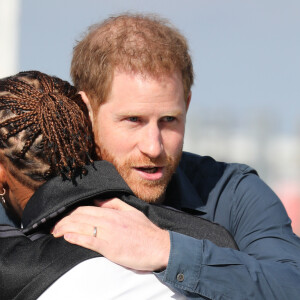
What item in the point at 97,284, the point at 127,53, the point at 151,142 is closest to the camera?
the point at 97,284

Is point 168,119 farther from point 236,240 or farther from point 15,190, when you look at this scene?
point 15,190

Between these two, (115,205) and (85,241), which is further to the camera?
(115,205)

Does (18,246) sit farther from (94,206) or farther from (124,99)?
(124,99)

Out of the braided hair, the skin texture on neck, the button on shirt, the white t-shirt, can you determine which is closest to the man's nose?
the button on shirt

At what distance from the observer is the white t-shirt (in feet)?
6.43

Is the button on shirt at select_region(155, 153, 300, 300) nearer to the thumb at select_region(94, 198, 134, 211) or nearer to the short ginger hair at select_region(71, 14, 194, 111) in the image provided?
the thumb at select_region(94, 198, 134, 211)

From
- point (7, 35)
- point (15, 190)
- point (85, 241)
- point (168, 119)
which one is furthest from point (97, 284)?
point (7, 35)

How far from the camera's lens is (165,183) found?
2.84m

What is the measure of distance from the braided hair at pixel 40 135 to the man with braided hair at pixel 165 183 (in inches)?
7.2

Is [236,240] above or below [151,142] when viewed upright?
below

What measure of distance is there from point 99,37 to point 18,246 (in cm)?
129

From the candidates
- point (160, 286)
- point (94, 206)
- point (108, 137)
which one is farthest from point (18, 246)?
point (108, 137)

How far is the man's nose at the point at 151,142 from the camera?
271 cm

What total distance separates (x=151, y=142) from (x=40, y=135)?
0.65 m
